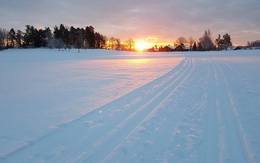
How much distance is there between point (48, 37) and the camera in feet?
292

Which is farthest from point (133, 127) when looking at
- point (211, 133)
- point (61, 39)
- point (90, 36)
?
point (90, 36)

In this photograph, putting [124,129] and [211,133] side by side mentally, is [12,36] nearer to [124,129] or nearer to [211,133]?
[124,129]

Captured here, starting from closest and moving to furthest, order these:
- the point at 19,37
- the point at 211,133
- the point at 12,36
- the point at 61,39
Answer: the point at 211,133 < the point at 61,39 < the point at 19,37 < the point at 12,36

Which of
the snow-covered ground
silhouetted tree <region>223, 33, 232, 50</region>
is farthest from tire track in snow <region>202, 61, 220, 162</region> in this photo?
silhouetted tree <region>223, 33, 232, 50</region>

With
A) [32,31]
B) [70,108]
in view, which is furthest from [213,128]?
[32,31]

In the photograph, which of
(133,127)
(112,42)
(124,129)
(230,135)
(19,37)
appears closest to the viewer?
(230,135)

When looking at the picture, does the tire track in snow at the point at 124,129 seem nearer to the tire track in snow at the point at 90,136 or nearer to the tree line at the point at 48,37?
the tire track in snow at the point at 90,136

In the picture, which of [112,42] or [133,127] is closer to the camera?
[133,127]

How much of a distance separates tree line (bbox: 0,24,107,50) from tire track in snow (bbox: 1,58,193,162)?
78.5m

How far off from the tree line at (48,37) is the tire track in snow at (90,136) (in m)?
78.5

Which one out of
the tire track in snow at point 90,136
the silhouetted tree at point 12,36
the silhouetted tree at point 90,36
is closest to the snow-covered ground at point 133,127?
the tire track in snow at point 90,136

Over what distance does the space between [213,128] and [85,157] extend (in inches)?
123

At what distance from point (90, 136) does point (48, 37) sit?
94398 millimetres

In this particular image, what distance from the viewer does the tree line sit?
88.2 meters
